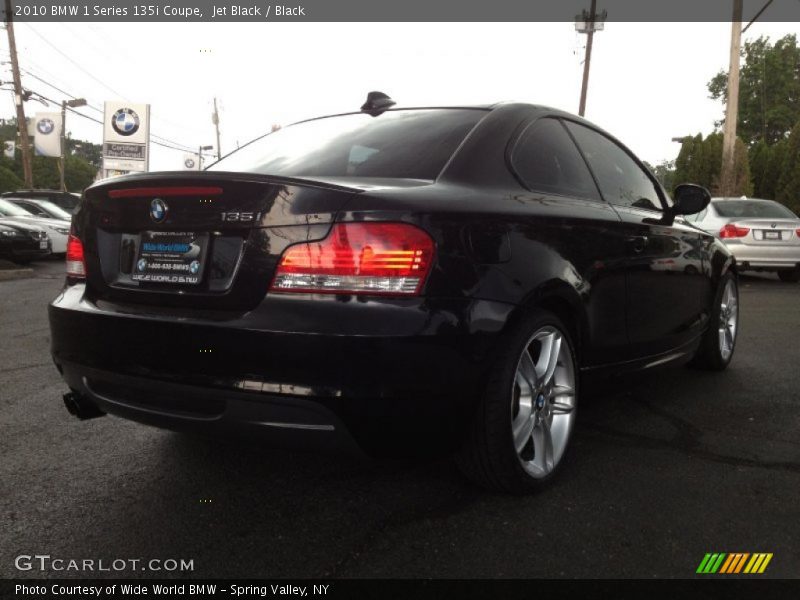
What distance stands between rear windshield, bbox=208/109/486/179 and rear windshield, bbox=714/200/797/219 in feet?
34.9

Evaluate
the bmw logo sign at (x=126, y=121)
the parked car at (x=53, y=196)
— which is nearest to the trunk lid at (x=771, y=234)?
the parked car at (x=53, y=196)

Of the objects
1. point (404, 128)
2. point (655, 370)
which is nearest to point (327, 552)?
point (404, 128)

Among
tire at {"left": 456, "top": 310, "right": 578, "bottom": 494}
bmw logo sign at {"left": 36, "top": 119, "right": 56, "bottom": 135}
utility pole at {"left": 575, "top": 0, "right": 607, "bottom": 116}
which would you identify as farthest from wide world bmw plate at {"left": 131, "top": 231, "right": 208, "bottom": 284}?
bmw logo sign at {"left": 36, "top": 119, "right": 56, "bottom": 135}

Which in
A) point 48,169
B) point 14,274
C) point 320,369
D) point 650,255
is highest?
point 48,169

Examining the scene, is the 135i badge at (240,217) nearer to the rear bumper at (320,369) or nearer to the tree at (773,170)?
the rear bumper at (320,369)

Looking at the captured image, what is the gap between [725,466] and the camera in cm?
310

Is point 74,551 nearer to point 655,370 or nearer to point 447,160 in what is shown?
point 447,160

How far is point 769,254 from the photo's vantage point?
1172 cm

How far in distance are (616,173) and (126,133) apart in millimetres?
26014

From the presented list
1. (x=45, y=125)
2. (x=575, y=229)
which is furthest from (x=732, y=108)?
(x=45, y=125)

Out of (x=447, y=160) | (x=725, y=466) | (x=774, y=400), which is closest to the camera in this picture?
(x=447, y=160)

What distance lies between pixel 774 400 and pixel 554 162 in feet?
7.09

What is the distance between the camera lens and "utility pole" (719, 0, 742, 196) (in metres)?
19.3

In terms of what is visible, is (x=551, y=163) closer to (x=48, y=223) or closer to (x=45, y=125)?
(x=48, y=223)
